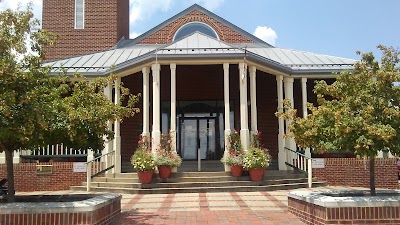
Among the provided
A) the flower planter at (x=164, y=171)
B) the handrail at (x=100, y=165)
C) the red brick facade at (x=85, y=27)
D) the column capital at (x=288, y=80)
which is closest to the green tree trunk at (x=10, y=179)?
the flower planter at (x=164, y=171)

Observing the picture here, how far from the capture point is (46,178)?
14102mm

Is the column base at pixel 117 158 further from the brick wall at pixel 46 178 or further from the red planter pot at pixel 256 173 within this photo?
the red planter pot at pixel 256 173

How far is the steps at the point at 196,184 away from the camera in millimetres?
12484

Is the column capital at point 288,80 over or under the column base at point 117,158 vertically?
over

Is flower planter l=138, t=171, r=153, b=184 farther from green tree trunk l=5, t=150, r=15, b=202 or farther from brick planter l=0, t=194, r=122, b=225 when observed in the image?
brick planter l=0, t=194, r=122, b=225

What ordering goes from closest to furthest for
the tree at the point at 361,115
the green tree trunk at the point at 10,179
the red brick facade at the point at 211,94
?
the tree at the point at 361,115 → the green tree trunk at the point at 10,179 → the red brick facade at the point at 211,94

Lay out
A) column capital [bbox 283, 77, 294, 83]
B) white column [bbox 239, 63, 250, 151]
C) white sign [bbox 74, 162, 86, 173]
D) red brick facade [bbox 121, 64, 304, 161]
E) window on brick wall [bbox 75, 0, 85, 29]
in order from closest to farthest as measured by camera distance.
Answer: white column [bbox 239, 63, 250, 151]
white sign [bbox 74, 162, 86, 173]
column capital [bbox 283, 77, 294, 83]
red brick facade [bbox 121, 64, 304, 161]
window on brick wall [bbox 75, 0, 85, 29]

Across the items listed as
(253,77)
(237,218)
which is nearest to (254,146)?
(253,77)

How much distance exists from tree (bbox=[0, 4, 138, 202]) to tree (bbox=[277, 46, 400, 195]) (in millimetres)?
3525

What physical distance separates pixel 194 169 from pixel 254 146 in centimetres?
257

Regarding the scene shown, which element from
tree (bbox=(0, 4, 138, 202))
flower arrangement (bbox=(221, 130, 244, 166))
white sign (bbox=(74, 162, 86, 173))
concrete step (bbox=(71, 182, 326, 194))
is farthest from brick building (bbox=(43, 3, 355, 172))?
tree (bbox=(0, 4, 138, 202))

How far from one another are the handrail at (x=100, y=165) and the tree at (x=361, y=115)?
7.82 metres

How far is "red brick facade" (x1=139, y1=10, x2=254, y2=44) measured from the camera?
2136 centimetres

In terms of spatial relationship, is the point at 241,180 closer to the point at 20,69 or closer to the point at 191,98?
the point at 191,98
